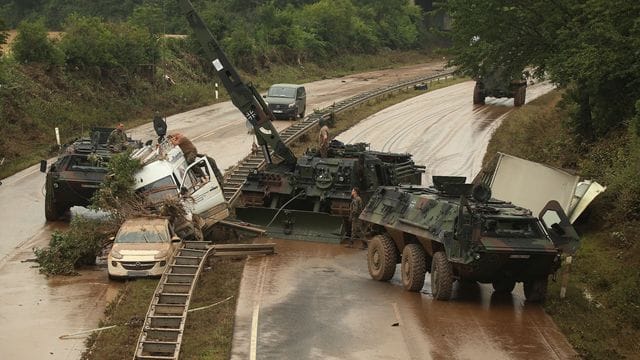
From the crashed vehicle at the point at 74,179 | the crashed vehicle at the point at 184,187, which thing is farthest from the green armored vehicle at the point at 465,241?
the crashed vehicle at the point at 74,179

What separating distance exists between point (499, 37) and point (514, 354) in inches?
691

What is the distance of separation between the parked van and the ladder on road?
72.9 feet

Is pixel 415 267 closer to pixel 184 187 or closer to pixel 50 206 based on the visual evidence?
pixel 184 187

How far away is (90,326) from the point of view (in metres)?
18.1

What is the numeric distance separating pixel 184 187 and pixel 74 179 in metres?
3.41

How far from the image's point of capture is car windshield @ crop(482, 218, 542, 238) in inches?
725

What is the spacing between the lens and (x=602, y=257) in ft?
71.3

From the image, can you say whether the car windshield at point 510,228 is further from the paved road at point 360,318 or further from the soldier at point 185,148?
the soldier at point 185,148

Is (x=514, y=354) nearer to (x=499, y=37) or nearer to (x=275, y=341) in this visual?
(x=275, y=341)

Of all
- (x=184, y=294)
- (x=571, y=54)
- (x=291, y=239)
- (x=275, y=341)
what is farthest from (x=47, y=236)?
(x=571, y=54)

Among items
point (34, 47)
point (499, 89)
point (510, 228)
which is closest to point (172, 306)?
point (510, 228)

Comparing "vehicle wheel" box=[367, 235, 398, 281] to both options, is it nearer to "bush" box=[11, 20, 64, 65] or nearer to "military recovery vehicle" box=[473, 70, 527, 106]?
"military recovery vehicle" box=[473, 70, 527, 106]

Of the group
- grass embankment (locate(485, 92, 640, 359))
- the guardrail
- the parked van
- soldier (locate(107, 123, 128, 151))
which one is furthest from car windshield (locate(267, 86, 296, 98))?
soldier (locate(107, 123, 128, 151))

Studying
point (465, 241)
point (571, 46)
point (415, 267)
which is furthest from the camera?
point (571, 46)
